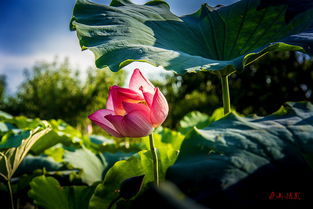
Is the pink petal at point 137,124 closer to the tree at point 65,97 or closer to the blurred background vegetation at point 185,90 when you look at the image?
the blurred background vegetation at point 185,90

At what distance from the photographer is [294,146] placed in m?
0.48

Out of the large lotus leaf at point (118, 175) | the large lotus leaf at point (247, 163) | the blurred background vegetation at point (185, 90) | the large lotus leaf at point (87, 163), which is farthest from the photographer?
the blurred background vegetation at point (185, 90)

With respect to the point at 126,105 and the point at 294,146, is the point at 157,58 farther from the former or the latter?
the point at 294,146

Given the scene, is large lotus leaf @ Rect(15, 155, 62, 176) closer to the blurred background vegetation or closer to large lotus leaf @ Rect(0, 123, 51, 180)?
large lotus leaf @ Rect(0, 123, 51, 180)

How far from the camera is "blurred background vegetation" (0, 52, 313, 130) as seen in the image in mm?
13719

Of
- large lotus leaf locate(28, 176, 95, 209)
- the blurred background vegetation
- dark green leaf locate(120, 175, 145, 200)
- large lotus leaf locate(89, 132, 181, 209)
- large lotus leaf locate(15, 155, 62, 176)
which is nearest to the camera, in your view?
dark green leaf locate(120, 175, 145, 200)

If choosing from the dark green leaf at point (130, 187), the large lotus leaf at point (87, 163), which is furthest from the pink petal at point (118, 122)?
the large lotus leaf at point (87, 163)

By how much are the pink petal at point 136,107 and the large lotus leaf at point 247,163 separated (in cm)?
14

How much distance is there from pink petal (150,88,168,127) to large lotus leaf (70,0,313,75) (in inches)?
4.0

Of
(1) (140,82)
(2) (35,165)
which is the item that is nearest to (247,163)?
(1) (140,82)

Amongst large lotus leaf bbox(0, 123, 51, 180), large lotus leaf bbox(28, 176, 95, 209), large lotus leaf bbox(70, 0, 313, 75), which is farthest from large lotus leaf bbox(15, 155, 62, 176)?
large lotus leaf bbox(70, 0, 313, 75)

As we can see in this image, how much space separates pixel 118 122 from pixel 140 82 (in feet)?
0.35

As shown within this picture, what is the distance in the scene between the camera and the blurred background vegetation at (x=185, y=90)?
1372 centimetres

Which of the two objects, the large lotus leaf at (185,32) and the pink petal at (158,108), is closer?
the pink petal at (158,108)
